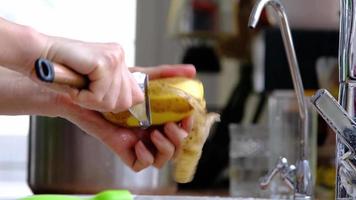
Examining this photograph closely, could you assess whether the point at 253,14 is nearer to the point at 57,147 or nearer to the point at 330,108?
the point at 330,108

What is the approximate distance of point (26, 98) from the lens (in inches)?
30.0

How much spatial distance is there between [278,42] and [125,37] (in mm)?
759

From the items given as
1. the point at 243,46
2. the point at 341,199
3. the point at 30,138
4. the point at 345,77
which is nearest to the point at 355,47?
the point at 345,77

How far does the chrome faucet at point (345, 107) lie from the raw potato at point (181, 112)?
139mm

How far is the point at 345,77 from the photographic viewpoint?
0.69 metres

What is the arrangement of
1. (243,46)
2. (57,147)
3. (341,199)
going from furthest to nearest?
(243,46) → (57,147) → (341,199)

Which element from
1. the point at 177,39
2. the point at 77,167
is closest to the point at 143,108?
the point at 77,167

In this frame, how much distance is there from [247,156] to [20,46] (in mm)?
694

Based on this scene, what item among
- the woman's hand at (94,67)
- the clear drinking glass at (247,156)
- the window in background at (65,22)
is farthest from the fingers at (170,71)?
the window in background at (65,22)

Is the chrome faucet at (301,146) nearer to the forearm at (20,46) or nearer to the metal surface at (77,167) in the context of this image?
the metal surface at (77,167)

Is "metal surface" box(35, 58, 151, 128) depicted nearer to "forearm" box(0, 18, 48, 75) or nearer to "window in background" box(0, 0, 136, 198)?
"forearm" box(0, 18, 48, 75)

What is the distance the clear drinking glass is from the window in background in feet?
2.65

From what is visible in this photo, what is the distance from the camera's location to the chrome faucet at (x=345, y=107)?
62 centimetres

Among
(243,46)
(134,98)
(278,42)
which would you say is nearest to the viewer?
(134,98)
